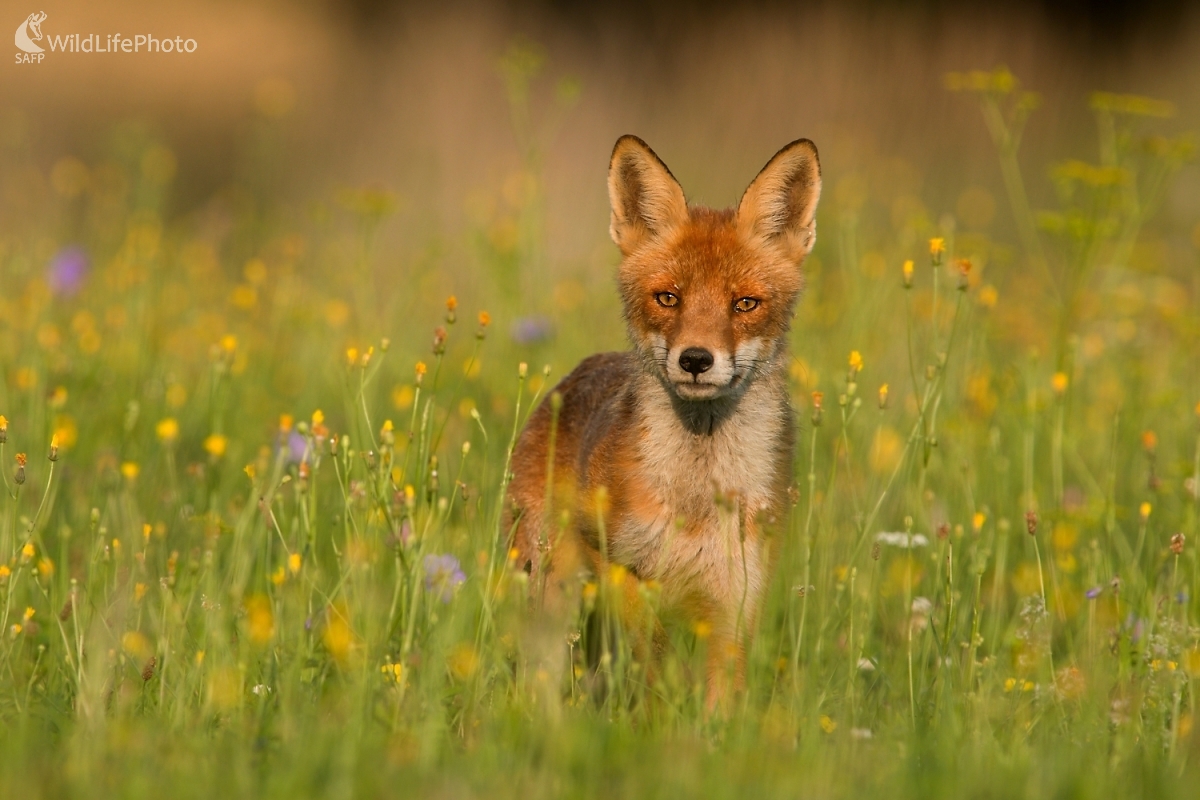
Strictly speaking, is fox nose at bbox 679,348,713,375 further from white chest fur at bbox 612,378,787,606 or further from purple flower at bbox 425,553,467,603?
purple flower at bbox 425,553,467,603

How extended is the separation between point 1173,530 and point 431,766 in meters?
3.84

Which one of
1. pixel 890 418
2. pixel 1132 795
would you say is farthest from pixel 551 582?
pixel 890 418

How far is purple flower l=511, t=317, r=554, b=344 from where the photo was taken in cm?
684

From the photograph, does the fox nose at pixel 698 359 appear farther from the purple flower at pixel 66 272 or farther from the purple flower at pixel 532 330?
the purple flower at pixel 66 272

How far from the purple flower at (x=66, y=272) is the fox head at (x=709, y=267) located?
3920 millimetres

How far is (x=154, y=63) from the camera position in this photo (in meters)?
15.5

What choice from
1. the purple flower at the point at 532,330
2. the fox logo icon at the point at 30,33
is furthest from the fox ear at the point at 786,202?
the fox logo icon at the point at 30,33

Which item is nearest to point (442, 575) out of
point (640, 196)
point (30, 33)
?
point (640, 196)

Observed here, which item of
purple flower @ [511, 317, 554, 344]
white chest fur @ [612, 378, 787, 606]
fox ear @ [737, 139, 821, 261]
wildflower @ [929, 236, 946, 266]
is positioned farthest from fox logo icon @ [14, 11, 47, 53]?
wildflower @ [929, 236, 946, 266]

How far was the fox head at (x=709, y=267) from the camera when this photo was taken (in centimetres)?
431

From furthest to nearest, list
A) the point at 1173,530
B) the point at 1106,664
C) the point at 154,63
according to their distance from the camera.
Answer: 1. the point at 154,63
2. the point at 1173,530
3. the point at 1106,664

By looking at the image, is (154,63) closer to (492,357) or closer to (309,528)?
(492,357)

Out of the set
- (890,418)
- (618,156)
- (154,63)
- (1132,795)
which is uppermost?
(154,63)

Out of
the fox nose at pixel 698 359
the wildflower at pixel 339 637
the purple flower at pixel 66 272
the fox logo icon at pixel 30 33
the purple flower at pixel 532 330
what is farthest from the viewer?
the fox logo icon at pixel 30 33
